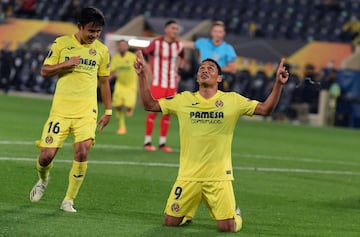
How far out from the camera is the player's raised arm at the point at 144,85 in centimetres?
950

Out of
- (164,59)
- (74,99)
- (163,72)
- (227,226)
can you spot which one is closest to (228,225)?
(227,226)

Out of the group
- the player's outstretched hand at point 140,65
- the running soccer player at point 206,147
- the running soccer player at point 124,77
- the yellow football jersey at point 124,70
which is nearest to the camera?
the player's outstretched hand at point 140,65

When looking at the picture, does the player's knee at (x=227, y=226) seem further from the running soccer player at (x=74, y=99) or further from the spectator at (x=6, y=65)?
the spectator at (x=6, y=65)

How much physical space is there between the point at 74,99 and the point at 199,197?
1.81 metres

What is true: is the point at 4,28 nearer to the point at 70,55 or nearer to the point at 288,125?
the point at 288,125

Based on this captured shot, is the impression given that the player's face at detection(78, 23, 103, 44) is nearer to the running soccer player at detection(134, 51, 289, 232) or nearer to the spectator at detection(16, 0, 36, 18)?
the running soccer player at detection(134, 51, 289, 232)

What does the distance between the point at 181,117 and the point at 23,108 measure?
1880cm

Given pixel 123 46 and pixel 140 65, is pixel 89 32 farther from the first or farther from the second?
pixel 123 46

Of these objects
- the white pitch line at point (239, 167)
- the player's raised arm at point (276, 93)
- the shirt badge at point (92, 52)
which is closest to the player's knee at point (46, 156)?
the shirt badge at point (92, 52)

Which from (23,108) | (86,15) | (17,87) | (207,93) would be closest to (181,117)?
(207,93)

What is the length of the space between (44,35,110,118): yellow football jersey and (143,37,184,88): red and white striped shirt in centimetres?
755

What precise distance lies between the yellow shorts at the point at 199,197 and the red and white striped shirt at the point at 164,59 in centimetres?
864

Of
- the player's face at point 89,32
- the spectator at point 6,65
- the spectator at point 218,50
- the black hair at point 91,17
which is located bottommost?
the spectator at point 6,65

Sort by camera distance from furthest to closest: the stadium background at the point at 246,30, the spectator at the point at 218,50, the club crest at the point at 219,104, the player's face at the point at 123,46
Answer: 1. the stadium background at the point at 246,30
2. the player's face at the point at 123,46
3. the spectator at the point at 218,50
4. the club crest at the point at 219,104
